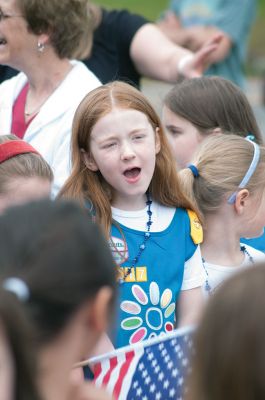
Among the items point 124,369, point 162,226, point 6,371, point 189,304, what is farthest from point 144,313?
point 6,371

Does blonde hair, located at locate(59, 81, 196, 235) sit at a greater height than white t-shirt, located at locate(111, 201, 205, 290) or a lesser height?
greater

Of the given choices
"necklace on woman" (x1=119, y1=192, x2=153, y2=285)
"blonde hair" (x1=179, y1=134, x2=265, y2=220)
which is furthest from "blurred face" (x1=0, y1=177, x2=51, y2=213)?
"blonde hair" (x1=179, y1=134, x2=265, y2=220)

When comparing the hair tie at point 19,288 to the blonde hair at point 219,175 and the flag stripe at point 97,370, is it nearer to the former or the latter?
the flag stripe at point 97,370

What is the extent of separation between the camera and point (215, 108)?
4371 millimetres

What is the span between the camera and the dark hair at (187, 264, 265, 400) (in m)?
1.75

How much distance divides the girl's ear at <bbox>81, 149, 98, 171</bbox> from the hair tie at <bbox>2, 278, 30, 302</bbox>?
1.63 metres

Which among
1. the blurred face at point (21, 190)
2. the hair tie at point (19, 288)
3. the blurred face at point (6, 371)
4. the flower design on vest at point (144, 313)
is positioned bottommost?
the flower design on vest at point (144, 313)

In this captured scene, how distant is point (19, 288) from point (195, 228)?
1.70 meters

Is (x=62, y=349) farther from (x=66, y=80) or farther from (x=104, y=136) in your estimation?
(x=66, y=80)

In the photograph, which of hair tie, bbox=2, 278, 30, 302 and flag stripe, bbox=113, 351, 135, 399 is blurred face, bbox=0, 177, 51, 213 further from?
hair tie, bbox=2, 278, 30, 302

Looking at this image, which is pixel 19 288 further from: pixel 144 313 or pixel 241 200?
pixel 241 200

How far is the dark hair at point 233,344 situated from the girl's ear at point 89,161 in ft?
5.71

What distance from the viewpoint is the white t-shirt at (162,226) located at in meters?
3.49

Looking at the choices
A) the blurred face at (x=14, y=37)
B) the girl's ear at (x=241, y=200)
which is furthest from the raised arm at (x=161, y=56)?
the girl's ear at (x=241, y=200)
